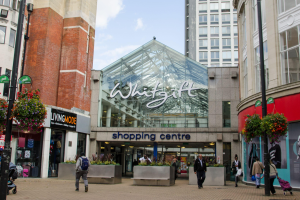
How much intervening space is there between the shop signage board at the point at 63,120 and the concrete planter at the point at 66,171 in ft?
9.82

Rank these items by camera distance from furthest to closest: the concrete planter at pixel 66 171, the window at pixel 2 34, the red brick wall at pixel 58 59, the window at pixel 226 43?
the window at pixel 226 43 < the red brick wall at pixel 58 59 < the window at pixel 2 34 < the concrete planter at pixel 66 171

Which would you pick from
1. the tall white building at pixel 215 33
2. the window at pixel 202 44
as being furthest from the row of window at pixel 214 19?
the window at pixel 202 44

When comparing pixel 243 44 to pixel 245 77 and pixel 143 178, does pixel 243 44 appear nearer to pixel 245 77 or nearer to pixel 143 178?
pixel 245 77

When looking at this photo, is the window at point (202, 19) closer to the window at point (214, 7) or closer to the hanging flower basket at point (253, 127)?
the window at point (214, 7)

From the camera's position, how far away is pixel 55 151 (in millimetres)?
22953

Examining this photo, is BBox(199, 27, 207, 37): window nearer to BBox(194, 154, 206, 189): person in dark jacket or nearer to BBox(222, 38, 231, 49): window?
BBox(222, 38, 231, 49): window

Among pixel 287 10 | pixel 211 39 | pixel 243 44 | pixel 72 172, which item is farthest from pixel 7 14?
pixel 211 39

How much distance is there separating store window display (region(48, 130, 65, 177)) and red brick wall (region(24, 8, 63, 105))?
3250mm

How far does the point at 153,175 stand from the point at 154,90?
10.9m

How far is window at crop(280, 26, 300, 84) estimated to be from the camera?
15852mm

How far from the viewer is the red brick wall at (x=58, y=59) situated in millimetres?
24984

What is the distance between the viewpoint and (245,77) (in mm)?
22109

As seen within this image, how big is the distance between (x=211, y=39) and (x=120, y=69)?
45.4m

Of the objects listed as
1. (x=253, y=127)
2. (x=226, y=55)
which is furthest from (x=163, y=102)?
(x=226, y=55)
